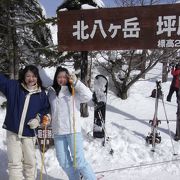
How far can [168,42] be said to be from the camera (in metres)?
6.19

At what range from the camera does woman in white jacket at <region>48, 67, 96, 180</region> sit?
Result: 182 inches

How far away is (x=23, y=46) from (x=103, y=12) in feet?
12.0

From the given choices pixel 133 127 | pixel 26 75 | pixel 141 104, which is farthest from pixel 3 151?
pixel 141 104

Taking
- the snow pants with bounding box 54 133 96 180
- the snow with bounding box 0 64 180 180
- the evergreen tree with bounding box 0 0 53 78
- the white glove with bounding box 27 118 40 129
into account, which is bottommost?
the snow with bounding box 0 64 180 180

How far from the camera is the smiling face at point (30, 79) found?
450 centimetres

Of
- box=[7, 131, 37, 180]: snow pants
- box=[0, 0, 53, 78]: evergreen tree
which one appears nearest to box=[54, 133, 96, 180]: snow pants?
box=[7, 131, 37, 180]: snow pants

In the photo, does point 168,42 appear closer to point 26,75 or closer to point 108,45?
point 108,45

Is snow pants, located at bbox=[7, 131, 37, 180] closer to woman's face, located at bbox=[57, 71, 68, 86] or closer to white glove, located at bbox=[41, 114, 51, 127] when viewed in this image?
white glove, located at bbox=[41, 114, 51, 127]

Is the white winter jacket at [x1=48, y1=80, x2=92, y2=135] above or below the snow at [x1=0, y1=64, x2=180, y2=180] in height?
above

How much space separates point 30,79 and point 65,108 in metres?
0.62

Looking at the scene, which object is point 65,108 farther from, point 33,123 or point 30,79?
point 30,79

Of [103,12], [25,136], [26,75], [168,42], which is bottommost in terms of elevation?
[25,136]

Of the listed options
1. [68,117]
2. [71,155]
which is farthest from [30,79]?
[71,155]

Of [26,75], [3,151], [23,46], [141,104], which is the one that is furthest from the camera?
[141,104]
